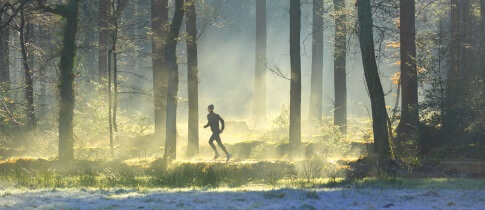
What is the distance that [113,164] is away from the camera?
19.0 meters

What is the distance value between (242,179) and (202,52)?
6292 cm

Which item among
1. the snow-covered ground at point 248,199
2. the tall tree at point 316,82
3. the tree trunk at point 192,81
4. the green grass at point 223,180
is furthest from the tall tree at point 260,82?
the snow-covered ground at point 248,199

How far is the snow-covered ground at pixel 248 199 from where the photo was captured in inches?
369

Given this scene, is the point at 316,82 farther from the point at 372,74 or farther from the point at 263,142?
the point at 372,74

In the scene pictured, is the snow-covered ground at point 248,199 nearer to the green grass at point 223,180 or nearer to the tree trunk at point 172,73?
the green grass at point 223,180

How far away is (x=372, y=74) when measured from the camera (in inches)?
669

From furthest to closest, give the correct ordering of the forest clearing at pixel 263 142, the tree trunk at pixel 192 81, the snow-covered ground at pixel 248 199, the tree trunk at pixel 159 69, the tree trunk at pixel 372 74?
the tree trunk at pixel 159 69 → the tree trunk at pixel 192 81 → the tree trunk at pixel 372 74 → the forest clearing at pixel 263 142 → the snow-covered ground at pixel 248 199

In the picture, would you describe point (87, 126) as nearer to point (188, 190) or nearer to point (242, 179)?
point (242, 179)

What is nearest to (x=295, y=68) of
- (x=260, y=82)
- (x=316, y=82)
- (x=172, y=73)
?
(x=172, y=73)

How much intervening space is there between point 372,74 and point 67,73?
9.17 m

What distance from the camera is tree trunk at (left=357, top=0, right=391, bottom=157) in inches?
664

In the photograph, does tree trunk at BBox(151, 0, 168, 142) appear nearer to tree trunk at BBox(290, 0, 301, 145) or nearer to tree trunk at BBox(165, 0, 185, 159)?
tree trunk at BBox(165, 0, 185, 159)

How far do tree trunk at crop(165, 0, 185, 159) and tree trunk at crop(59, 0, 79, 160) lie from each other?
295 centimetres

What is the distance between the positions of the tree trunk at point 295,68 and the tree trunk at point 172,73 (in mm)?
4593
